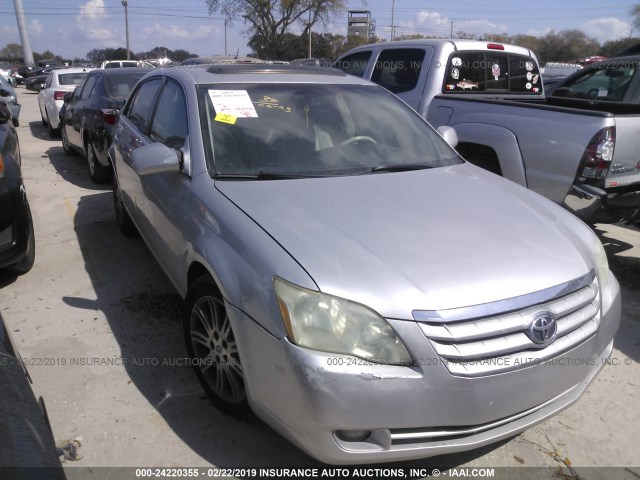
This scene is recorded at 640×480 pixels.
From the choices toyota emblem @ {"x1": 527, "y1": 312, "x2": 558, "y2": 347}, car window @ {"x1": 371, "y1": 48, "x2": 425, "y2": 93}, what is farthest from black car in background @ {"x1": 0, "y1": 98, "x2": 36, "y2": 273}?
car window @ {"x1": 371, "y1": 48, "x2": 425, "y2": 93}

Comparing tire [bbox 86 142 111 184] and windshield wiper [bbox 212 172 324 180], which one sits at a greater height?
windshield wiper [bbox 212 172 324 180]

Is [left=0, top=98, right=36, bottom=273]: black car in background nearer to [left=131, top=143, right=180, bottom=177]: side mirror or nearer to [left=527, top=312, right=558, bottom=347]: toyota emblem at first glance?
[left=131, top=143, right=180, bottom=177]: side mirror

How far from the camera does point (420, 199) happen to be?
9.04 ft

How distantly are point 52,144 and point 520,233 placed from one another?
10.8 meters

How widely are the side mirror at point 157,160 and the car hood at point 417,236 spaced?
38 cm

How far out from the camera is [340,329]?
1.99 metres

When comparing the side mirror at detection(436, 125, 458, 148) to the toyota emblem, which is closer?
the toyota emblem

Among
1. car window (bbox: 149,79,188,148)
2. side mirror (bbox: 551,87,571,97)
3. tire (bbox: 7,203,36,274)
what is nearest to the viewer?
car window (bbox: 149,79,188,148)

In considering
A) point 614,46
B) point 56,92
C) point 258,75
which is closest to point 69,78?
point 56,92

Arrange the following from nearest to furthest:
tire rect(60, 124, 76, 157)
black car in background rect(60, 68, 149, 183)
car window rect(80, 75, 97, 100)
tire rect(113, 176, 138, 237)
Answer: tire rect(113, 176, 138, 237) → black car in background rect(60, 68, 149, 183) → car window rect(80, 75, 97, 100) → tire rect(60, 124, 76, 157)

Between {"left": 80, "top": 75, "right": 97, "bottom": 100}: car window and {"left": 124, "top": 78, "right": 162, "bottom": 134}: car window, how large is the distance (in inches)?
142

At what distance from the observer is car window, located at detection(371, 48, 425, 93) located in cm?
609

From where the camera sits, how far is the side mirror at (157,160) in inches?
116

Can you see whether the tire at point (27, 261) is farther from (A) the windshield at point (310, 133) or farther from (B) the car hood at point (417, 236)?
(B) the car hood at point (417, 236)
